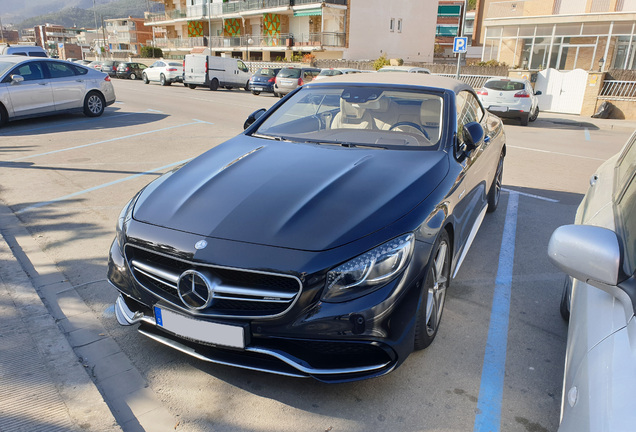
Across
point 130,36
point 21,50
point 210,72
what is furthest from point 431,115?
point 130,36

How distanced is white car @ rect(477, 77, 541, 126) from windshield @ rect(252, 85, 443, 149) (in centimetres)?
1201

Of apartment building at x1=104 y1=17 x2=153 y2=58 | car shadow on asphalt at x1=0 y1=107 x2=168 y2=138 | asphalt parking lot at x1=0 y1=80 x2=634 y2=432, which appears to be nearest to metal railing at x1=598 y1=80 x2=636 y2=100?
asphalt parking lot at x1=0 y1=80 x2=634 y2=432

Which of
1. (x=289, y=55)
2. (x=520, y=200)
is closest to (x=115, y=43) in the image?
(x=289, y=55)

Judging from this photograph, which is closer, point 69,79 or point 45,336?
point 45,336

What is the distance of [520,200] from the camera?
6582 mm

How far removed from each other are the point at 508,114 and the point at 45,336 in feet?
49.3

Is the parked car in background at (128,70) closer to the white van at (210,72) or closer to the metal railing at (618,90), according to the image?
the white van at (210,72)

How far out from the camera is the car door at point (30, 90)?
36.3 feet

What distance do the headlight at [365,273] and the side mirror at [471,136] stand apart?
5.40 feet

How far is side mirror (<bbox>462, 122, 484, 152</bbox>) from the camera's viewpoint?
12.2ft

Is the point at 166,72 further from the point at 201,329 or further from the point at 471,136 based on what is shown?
the point at 201,329

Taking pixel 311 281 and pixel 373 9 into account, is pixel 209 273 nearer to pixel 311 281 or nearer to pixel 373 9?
pixel 311 281

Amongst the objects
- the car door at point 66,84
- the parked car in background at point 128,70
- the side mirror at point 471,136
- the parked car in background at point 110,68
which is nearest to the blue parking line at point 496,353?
the side mirror at point 471,136

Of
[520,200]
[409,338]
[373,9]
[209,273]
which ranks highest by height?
[373,9]
